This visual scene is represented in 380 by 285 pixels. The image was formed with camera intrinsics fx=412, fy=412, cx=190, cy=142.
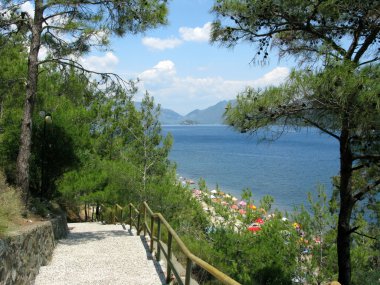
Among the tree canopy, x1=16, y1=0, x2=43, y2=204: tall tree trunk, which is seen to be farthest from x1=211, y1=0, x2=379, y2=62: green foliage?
x1=16, y1=0, x2=43, y2=204: tall tree trunk

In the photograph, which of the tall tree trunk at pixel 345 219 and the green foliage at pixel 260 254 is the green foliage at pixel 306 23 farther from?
the green foliage at pixel 260 254

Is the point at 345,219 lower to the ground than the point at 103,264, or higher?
higher

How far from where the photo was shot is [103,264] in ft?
23.3

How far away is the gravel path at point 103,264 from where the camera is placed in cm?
612

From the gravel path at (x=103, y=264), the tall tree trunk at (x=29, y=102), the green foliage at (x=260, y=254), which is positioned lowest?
the green foliage at (x=260, y=254)

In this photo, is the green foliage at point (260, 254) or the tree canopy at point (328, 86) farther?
the green foliage at point (260, 254)

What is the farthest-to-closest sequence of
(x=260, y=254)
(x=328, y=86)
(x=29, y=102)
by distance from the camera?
(x=260, y=254) < (x=29, y=102) < (x=328, y=86)

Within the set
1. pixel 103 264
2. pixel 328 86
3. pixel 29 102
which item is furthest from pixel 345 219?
pixel 29 102

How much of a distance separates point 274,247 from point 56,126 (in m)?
7.02

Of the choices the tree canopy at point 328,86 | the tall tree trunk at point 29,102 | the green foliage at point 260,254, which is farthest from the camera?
the green foliage at point 260,254

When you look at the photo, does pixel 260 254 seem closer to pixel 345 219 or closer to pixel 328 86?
pixel 345 219

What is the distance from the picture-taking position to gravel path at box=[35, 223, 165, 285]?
612 cm

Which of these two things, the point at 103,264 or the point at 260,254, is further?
the point at 260,254

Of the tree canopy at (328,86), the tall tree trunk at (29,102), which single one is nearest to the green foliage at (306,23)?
the tree canopy at (328,86)
